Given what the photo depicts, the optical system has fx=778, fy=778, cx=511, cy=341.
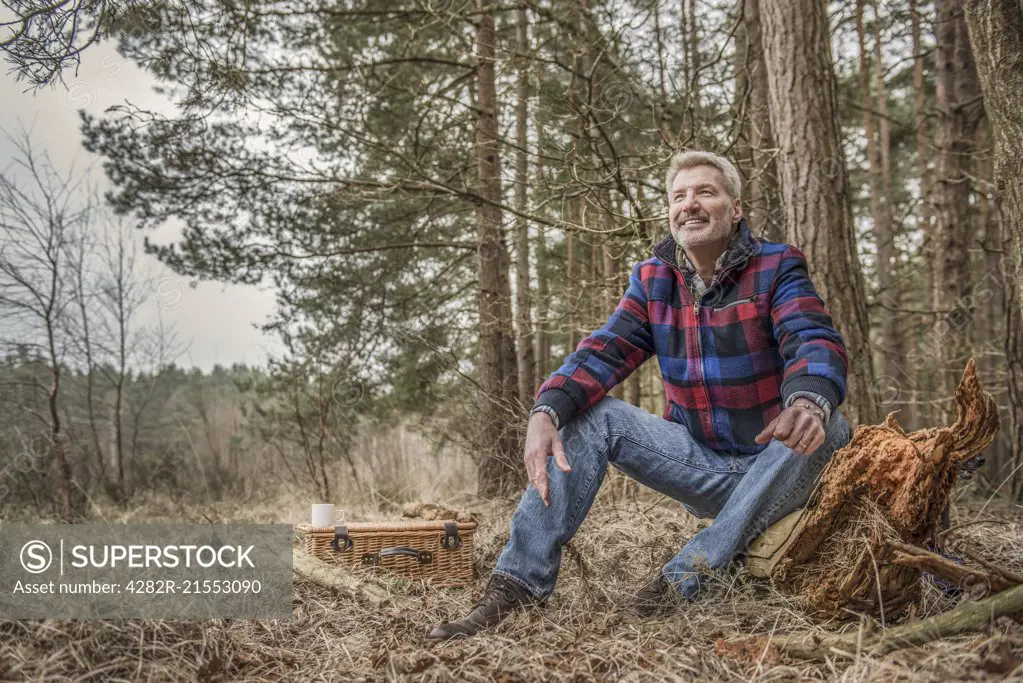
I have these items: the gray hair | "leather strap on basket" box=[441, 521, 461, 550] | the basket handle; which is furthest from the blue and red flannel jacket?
the basket handle

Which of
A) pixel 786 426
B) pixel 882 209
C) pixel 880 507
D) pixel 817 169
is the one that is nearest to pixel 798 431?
pixel 786 426

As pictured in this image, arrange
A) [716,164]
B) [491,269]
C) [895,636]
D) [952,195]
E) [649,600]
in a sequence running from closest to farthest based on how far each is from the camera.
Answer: [895,636], [649,600], [716,164], [491,269], [952,195]

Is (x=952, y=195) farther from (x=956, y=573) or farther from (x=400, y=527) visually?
(x=956, y=573)

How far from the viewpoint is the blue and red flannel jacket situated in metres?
2.43

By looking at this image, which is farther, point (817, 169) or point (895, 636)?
point (817, 169)

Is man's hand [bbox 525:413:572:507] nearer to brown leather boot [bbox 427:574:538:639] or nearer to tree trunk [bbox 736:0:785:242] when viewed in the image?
brown leather boot [bbox 427:574:538:639]

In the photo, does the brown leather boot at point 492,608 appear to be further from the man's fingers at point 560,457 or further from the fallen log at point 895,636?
the fallen log at point 895,636

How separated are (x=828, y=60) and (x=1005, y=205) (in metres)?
1.18

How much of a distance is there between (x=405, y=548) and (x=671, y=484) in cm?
140

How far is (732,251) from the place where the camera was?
2514mm

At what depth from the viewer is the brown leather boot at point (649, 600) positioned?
2352mm

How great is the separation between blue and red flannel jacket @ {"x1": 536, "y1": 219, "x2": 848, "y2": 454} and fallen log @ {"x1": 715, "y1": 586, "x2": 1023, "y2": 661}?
686 millimetres

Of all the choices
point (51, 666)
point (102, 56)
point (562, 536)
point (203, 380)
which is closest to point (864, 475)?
point (562, 536)

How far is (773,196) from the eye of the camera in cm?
457
